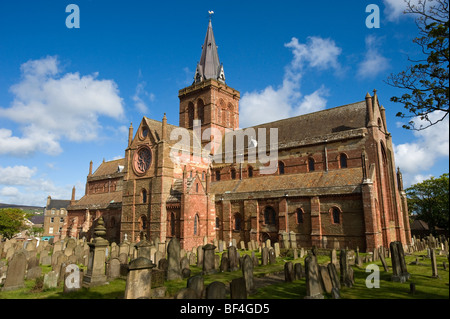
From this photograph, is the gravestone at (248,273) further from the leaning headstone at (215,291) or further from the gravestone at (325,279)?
the leaning headstone at (215,291)

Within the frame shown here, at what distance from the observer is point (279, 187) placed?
90.9 feet

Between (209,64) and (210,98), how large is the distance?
6.31 m

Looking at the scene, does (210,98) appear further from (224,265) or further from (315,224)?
(224,265)

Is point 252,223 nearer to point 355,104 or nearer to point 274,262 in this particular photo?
point 274,262

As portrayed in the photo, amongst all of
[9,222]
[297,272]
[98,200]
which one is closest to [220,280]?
[297,272]

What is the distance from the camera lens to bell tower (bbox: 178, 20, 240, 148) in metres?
40.1

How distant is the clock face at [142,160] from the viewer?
3162 centimetres

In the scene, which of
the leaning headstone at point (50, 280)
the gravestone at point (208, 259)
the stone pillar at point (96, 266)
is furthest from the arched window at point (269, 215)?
the leaning headstone at point (50, 280)

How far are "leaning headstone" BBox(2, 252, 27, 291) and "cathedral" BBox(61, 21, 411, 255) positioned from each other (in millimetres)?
14978

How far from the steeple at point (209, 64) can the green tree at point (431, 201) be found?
103ft

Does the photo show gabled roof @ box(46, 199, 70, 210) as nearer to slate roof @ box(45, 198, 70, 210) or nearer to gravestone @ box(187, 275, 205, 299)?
slate roof @ box(45, 198, 70, 210)

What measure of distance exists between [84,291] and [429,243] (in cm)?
2748
